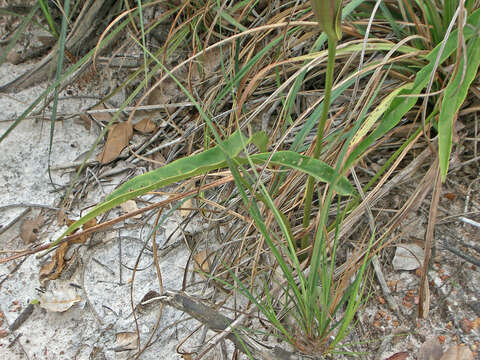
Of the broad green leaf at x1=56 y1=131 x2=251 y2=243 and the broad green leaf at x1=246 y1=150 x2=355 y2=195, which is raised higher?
the broad green leaf at x1=246 y1=150 x2=355 y2=195

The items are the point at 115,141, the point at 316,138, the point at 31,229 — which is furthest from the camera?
the point at 115,141

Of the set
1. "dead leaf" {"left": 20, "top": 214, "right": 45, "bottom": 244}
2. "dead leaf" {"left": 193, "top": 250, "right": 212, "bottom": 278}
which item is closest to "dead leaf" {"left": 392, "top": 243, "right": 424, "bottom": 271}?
"dead leaf" {"left": 193, "top": 250, "right": 212, "bottom": 278}

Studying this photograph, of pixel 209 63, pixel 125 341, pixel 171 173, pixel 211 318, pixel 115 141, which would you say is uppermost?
pixel 209 63

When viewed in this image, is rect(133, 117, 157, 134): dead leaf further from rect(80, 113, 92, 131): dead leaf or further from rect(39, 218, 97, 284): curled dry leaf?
rect(39, 218, 97, 284): curled dry leaf

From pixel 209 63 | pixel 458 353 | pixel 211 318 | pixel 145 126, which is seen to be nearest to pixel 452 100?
pixel 458 353

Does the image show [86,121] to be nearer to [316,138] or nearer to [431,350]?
[316,138]

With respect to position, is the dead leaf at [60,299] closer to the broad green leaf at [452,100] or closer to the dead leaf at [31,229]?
the dead leaf at [31,229]

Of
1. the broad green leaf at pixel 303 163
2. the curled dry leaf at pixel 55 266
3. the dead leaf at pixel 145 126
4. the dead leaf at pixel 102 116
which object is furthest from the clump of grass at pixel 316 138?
the curled dry leaf at pixel 55 266
